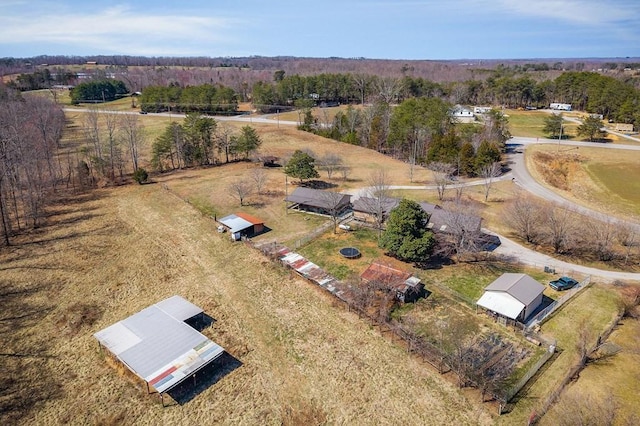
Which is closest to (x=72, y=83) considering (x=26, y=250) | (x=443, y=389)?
(x=26, y=250)

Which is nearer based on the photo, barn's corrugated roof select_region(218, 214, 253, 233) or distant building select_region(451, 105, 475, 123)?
barn's corrugated roof select_region(218, 214, 253, 233)

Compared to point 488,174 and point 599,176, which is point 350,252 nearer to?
point 488,174

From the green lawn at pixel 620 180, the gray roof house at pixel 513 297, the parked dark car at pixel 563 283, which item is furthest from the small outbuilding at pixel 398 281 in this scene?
the green lawn at pixel 620 180

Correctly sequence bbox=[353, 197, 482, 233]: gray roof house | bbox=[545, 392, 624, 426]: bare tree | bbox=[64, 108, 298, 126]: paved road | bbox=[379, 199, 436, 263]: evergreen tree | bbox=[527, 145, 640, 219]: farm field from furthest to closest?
bbox=[64, 108, 298, 126]: paved road → bbox=[527, 145, 640, 219]: farm field → bbox=[353, 197, 482, 233]: gray roof house → bbox=[379, 199, 436, 263]: evergreen tree → bbox=[545, 392, 624, 426]: bare tree

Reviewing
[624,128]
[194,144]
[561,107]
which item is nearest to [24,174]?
[194,144]

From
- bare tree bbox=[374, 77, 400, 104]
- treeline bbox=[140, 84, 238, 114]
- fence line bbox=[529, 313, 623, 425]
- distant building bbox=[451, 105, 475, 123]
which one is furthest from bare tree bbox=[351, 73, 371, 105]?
fence line bbox=[529, 313, 623, 425]

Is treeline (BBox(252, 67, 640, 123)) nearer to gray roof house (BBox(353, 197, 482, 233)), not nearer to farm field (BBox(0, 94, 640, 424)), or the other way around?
gray roof house (BBox(353, 197, 482, 233))
